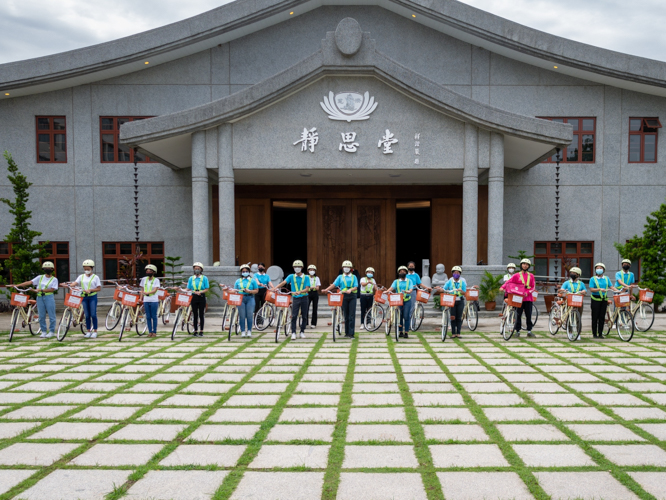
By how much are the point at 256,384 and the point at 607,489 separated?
4.86 metres

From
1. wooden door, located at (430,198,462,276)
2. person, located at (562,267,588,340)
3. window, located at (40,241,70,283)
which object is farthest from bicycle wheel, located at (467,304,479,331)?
window, located at (40,241,70,283)

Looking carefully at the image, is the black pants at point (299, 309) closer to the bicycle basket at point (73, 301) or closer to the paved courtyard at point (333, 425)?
the paved courtyard at point (333, 425)

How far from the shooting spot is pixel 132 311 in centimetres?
1352

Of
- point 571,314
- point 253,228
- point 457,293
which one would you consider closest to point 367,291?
point 457,293

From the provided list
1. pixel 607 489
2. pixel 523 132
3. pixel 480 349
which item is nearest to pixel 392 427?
pixel 607 489

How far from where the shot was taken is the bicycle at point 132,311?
498 inches

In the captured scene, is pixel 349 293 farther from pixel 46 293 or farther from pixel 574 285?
pixel 46 293

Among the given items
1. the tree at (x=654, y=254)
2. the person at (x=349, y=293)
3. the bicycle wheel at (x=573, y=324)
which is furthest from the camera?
the tree at (x=654, y=254)

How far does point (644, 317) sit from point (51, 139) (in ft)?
66.0

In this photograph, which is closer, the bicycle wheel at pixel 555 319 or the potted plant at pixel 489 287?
the bicycle wheel at pixel 555 319

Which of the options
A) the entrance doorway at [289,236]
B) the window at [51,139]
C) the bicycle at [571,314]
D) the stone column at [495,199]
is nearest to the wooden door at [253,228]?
the entrance doorway at [289,236]

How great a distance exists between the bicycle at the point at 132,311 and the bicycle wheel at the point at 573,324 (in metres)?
9.68

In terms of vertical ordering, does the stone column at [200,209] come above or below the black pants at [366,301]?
above

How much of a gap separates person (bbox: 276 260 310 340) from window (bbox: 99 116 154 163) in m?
11.0
